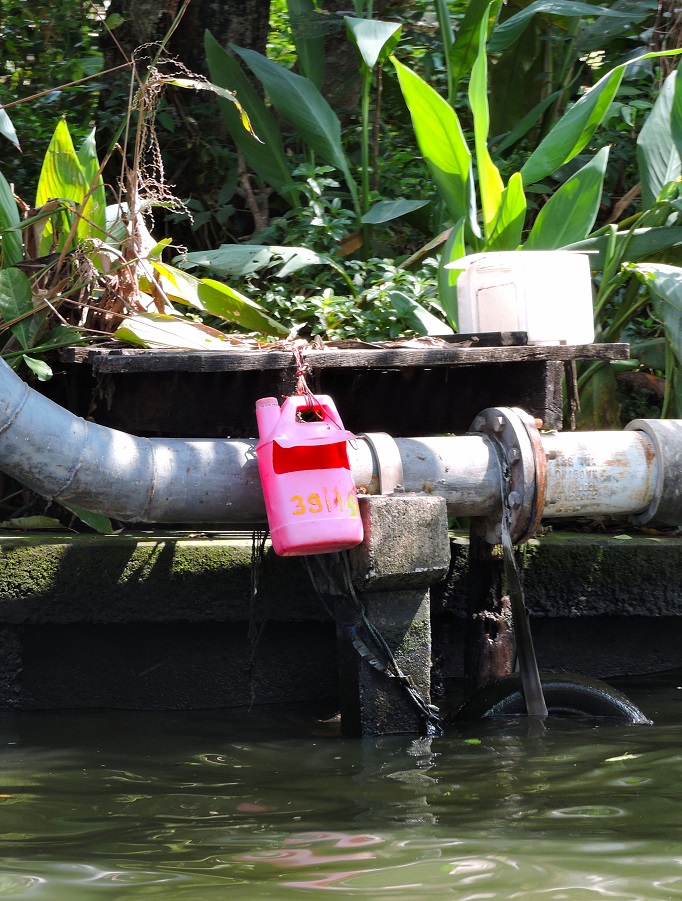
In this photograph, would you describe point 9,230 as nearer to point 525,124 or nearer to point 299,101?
point 299,101

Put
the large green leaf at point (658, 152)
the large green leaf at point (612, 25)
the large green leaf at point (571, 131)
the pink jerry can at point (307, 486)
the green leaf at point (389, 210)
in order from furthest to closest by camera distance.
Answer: the large green leaf at point (612, 25)
the green leaf at point (389, 210)
the large green leaf at point (658, 152)
the large green leaf at point (571, 131)
the pink jerry can at point (307, 486)

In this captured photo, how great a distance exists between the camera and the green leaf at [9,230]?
10.3ft

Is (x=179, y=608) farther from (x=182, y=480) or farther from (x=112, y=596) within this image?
(x=182, y=480)

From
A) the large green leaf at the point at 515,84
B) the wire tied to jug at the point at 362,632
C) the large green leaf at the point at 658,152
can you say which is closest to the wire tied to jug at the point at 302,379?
the wire tied to jug at the point at 362,632

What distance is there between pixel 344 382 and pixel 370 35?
1738 mm

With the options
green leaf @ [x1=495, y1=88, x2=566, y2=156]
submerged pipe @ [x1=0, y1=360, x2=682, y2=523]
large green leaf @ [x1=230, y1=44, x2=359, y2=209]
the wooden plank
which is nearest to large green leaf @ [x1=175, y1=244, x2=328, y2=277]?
large green leaf @ [x1=230, y1=44, x2=359, y2=209]

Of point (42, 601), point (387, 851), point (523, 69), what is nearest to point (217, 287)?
Result: point (42, 601)

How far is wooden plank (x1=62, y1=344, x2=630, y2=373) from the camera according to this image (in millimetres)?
2742

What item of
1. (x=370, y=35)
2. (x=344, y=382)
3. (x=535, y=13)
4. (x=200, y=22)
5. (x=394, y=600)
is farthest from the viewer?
(x=200, y=22)

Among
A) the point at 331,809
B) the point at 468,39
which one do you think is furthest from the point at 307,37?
the point at 331,809

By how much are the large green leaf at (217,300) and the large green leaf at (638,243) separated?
1221 millimetres

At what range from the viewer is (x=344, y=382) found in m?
3.24

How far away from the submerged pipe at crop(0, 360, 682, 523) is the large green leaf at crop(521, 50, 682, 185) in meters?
1.32

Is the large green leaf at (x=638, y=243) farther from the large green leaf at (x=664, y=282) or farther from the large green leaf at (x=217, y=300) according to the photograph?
the large green leaf at (x=217, y=300)
